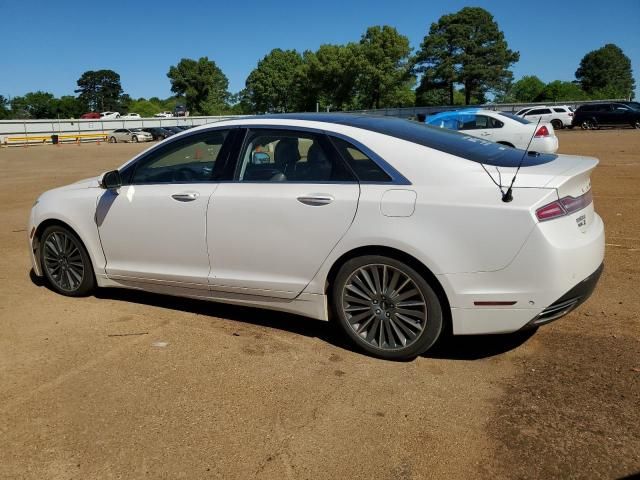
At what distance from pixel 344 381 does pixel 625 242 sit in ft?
15.1

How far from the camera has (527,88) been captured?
327ft

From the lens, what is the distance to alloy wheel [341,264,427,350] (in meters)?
3.65

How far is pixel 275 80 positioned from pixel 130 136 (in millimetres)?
49813

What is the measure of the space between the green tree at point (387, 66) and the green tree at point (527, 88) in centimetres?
2297

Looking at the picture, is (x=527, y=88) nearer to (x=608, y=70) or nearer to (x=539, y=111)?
(x=608, y=70)

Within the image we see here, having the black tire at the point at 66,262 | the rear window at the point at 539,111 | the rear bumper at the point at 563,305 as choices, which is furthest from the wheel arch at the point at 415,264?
the rear window at the point at 539,111

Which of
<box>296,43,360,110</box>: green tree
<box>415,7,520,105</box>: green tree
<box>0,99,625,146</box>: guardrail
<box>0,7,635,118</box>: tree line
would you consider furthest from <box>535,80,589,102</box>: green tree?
<box>296,43,360,110</box>: green tree

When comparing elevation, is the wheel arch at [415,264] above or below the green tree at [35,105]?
below

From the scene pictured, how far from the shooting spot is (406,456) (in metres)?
2.78

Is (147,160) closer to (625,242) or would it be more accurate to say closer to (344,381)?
(344,381)

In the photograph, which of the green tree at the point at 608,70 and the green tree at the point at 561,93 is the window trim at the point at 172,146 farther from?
the green tree at the point at 608,70

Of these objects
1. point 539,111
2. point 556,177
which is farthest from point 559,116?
point 556,177

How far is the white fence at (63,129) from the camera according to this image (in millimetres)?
50931

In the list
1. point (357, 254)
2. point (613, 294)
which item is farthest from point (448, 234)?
point (613, 294)
